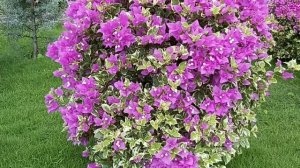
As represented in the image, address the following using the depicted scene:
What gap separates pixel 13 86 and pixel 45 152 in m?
3.24

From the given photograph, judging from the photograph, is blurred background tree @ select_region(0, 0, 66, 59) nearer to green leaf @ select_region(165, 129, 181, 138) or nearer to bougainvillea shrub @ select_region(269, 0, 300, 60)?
bougainvillea shrub @ select_region(269, 0, 300, 60)

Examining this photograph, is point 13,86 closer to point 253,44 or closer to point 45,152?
point 45,152

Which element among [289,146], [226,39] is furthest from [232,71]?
[289,146]

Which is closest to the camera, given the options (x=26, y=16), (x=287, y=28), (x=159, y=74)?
(x=159, y=74)

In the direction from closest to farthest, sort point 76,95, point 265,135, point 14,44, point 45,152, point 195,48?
point 195,48 → point 76,95 → point 45,152 → point 265,135 → point 14,44

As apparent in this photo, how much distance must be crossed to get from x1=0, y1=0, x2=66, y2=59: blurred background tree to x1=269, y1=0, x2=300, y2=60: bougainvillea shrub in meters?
4.51

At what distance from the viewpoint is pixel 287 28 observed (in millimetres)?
9766

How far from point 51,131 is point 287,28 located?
18.5 feet

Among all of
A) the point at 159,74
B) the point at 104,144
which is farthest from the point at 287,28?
the point at 104,144

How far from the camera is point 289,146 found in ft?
18.2

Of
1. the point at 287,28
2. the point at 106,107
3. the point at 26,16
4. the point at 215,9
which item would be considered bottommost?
the point at 287,28

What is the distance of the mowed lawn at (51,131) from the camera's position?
5.11 metres

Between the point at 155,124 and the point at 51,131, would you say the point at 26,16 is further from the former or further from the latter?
the point at 155,124

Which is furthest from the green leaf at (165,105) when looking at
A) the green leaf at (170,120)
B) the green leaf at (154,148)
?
the green leaf at (154,148)
